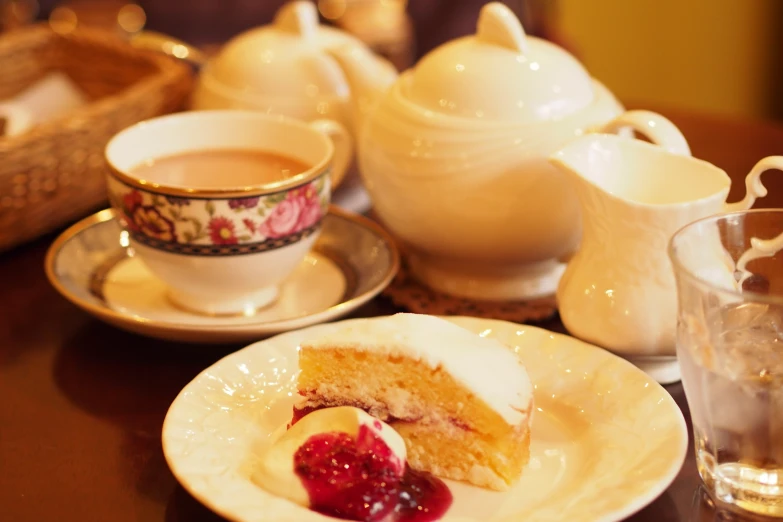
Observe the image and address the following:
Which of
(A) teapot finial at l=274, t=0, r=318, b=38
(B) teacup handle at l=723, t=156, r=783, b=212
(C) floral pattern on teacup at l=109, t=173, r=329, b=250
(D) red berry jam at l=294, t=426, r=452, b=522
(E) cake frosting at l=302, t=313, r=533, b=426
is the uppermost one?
(A) teapot finial at l=274, t=0, r=318, b=38

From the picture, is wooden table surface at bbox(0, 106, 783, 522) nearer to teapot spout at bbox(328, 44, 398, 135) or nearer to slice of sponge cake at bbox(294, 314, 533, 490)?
slice of sponge cake at bbox(294, 314, 533, 490)

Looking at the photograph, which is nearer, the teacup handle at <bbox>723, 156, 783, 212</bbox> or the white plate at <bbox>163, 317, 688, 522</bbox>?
the white plate at <bbox>163, 317, 688, 522</bbox>

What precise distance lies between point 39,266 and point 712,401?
2.57ft

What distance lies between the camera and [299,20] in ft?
3.98

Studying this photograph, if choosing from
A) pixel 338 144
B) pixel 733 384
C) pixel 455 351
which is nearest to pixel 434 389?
pixel 455 351

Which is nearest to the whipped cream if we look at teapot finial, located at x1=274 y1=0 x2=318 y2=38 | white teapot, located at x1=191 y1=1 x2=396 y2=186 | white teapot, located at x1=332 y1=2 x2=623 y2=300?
white teapot, located at x1=332 y1=2 x2=623 y2=300

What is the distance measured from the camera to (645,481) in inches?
24.3

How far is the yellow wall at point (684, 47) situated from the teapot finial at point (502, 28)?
7.39 feet

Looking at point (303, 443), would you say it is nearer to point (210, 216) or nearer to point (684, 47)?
point (210, 216)

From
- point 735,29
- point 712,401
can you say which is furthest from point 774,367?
point 735,29

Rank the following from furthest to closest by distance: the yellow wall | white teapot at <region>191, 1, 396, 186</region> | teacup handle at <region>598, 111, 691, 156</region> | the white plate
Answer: the yellow wall → white teapot at <region>191, 1, 396, 186</region> → teacup handle at <region>598, 111, 691, 156</region> → the white plate

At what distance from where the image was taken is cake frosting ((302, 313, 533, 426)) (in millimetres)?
664

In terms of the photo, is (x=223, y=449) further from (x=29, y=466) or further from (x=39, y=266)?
(x=39, y=266)

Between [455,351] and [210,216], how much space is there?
311 millimetres
